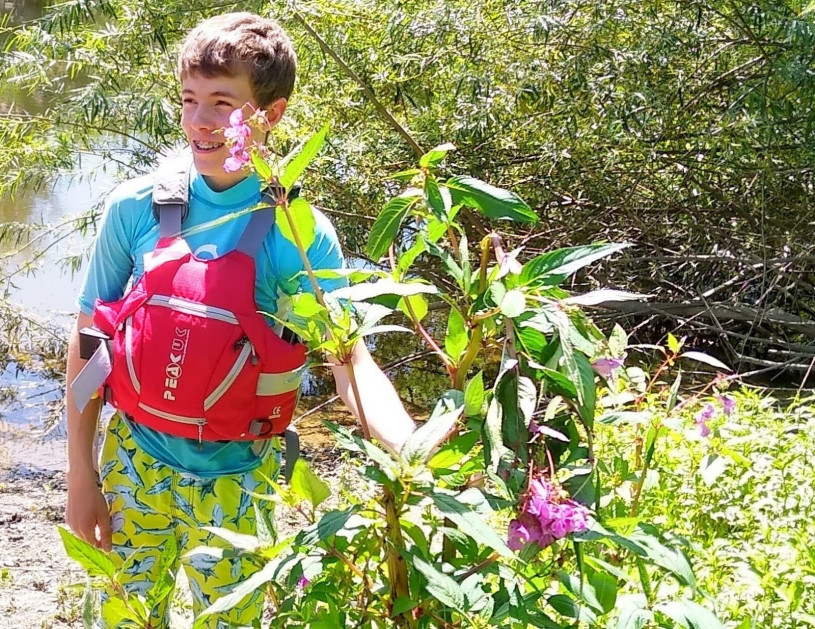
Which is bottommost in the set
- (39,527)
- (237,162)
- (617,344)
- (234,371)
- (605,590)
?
(39,527)

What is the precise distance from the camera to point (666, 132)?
4.44m

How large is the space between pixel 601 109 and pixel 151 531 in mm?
3133

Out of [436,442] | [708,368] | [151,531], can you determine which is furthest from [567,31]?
[436,442]

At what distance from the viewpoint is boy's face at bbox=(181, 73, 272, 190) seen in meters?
1.66

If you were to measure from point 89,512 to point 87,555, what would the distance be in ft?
2.67

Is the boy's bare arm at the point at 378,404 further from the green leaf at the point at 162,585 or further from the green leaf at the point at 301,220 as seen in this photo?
the green leaf at the point at 162,585

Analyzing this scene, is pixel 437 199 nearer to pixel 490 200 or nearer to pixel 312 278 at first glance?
pixel 490 200

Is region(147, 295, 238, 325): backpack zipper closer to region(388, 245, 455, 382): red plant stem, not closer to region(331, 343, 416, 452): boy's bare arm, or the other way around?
region(331, 343, 416, 452): boy's bare arm

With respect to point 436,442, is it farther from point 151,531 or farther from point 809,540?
point 809,540

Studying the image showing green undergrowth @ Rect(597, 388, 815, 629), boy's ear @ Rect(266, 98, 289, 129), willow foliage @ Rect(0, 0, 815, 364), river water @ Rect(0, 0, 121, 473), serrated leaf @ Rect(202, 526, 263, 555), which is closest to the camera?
serrated leaf @ Rect(202, 526, 263, 555)

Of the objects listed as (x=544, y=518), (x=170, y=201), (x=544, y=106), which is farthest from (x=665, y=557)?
(x=544, y=106)

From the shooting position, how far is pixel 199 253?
1.69m

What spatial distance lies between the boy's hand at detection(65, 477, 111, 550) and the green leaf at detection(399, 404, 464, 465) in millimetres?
1017

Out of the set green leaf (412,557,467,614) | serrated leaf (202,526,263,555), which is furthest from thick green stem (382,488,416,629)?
serrated leaf (202,526,263,555)
